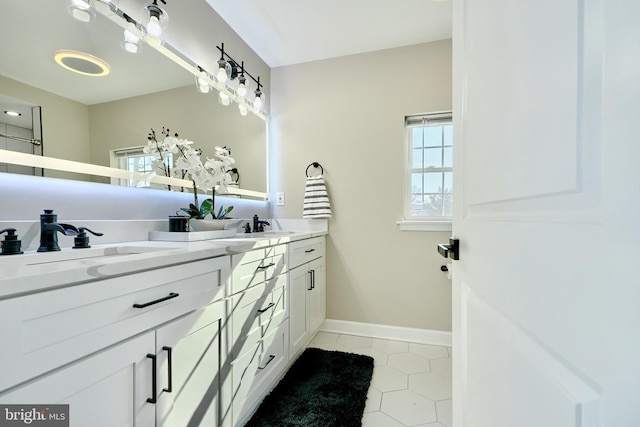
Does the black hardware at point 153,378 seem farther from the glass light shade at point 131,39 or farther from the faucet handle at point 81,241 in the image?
the glass light shade at point 131,39

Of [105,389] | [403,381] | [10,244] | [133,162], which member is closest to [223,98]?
[133,162]

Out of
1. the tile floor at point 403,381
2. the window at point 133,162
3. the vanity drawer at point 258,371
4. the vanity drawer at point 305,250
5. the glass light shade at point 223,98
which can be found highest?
the glass light shade at point 223,98

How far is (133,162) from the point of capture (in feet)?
4.63

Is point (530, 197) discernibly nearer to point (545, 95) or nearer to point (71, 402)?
point (545, 95)

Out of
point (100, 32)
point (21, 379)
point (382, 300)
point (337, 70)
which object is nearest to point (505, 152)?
point (21, 379)

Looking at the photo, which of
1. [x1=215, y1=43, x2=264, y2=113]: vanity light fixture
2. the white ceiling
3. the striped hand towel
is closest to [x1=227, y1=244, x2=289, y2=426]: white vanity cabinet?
the striped hand towel

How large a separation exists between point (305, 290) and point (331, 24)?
6.81 feet

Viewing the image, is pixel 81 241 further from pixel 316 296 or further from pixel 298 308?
pixel 316 296

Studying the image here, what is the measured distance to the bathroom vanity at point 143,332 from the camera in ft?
1.83

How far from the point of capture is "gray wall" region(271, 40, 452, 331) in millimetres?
2281

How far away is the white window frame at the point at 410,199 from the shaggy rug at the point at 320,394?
44.4 inches

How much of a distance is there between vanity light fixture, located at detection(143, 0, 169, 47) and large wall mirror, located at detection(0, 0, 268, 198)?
0.06 metres

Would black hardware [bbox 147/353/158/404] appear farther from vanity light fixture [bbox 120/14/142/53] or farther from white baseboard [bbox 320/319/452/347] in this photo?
white baseboard [bbox 320/319/452/347]

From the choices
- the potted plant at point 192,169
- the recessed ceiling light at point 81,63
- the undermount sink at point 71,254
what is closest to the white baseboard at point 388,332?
the potted plant at point 192,169
